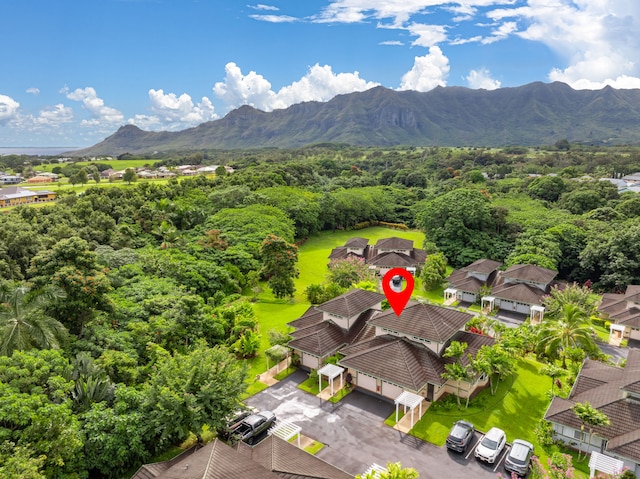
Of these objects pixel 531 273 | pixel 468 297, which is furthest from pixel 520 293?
pixel 468 297

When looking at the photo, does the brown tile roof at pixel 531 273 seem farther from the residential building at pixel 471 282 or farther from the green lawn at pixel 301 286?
the green lawn at pixel 301 286

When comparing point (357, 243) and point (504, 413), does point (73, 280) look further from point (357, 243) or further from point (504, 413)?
point (357, 243)

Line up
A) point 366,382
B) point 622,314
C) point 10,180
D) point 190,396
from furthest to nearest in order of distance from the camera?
point 10,180
point 622,314
point 366,382
point 190,396

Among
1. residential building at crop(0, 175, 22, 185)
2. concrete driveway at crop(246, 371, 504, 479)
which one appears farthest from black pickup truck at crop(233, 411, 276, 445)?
residential building at crop(0, 175, 22, 185)

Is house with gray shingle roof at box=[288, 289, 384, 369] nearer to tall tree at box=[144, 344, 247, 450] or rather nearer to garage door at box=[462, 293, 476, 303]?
tall tree at box=[144, 344, 247, 450]

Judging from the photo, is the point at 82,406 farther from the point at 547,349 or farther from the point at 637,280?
the point at 637,280

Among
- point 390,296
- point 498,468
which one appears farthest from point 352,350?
point 498,468
